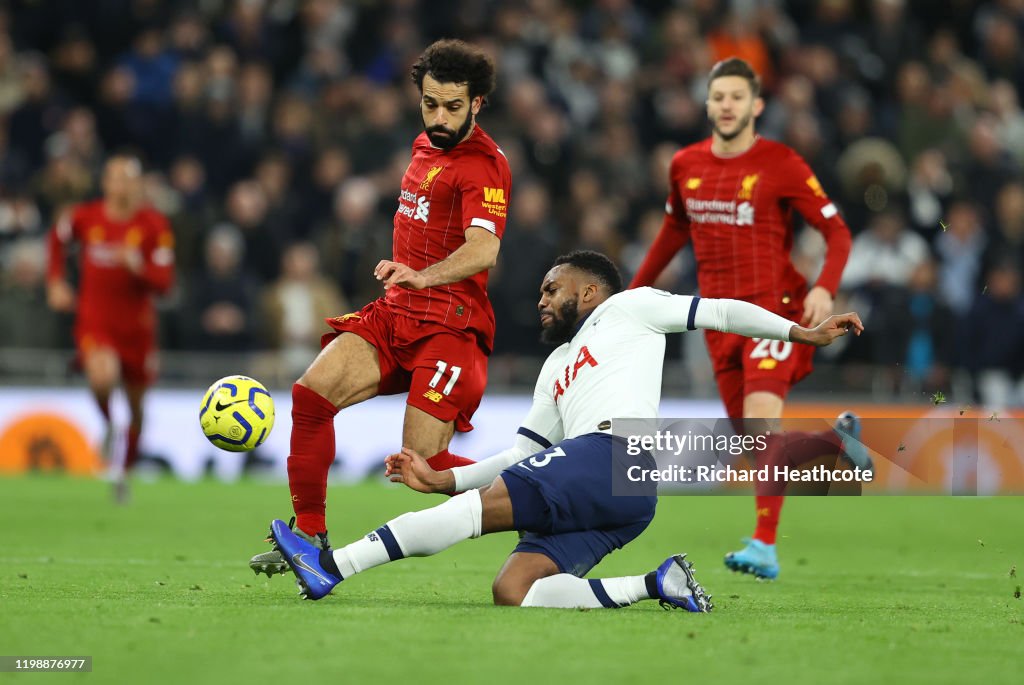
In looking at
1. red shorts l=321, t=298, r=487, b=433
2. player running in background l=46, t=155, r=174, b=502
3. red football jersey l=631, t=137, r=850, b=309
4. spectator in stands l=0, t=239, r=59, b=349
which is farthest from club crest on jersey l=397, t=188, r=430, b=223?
spectator in stands l=0, t=239, r=59, b=349

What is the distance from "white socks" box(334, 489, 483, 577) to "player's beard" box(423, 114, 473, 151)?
1.92 meters

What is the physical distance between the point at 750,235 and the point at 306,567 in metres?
3.54

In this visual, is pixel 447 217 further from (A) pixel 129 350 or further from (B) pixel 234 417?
(A) pixel 129 350

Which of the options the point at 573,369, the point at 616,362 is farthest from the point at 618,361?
the point at 573,369

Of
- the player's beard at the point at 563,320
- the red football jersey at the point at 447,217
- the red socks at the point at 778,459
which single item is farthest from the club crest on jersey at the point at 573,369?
the red socks at the point at 778,459

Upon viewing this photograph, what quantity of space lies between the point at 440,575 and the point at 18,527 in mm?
3656

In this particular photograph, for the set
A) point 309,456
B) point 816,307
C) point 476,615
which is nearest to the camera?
point 476,615

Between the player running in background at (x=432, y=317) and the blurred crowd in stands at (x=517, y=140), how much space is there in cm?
805

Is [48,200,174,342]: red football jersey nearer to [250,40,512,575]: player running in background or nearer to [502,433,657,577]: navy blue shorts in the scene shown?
[250,40,512,575]: player running in background

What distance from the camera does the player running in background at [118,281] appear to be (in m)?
12.7

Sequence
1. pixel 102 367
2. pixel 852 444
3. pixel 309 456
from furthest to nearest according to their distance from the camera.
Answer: pixel 102 367
pixel 852 444
pixel 309 456

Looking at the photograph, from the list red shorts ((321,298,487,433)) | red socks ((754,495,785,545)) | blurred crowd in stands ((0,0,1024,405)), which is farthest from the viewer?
blurred crowd in stands ((0,0,1024,405))

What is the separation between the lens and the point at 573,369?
654 centimetres

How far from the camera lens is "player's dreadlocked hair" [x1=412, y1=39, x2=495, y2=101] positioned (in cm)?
713
